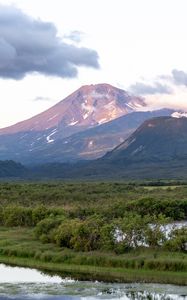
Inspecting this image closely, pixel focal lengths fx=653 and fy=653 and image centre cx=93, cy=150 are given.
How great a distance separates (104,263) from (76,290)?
10510 millimetres

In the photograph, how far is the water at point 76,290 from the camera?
192 feet

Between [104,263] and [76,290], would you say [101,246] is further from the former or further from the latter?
[76,290]

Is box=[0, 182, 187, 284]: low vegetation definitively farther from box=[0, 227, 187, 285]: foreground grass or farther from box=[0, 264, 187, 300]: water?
box=[0, 264, 187, 300]: water

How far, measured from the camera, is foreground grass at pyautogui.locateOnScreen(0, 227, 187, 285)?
67062 mm

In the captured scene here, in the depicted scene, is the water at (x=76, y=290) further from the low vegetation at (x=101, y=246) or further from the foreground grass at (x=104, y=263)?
the low vegetation at (x=101, y=246)

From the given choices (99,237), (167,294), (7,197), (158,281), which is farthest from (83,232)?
(7,197)

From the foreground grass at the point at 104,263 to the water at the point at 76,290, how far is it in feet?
9.54

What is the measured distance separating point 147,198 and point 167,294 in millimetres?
61473

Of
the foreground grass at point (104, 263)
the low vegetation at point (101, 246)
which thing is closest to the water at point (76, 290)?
the foreground grass at point (104, 263)

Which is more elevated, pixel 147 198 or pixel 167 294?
pixel 147 198

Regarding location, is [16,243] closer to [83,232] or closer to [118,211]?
[83,232]

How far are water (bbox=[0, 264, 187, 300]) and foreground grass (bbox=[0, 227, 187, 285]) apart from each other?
2908 mm

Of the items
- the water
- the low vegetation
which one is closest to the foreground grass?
the low vegetation

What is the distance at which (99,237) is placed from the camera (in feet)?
259
